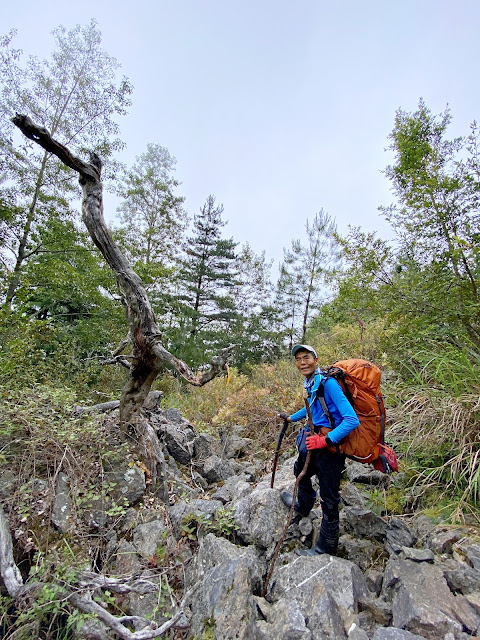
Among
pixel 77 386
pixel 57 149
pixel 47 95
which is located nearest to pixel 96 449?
pixel 77 386

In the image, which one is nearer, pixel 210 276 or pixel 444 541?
pixel 444 541

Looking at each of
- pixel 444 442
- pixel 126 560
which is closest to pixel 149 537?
pixel 126 560

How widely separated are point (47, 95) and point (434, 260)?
1132 centimetres

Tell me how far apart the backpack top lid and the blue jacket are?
0.17 metres

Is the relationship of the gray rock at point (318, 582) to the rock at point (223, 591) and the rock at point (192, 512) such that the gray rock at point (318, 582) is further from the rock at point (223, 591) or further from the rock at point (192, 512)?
the rock at point (192, 512)

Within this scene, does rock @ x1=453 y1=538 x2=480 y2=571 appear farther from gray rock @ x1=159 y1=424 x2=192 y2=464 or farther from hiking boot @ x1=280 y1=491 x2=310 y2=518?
gray rock @ x1=159 y1=424 x2=192 y2=464

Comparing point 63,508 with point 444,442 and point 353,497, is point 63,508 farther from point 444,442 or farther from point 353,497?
point 444,442

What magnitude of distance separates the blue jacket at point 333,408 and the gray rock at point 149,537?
1.75m

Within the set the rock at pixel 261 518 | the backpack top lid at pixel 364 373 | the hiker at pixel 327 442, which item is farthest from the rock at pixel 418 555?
the backpack top lid at pixel 364 373

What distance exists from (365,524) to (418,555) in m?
0.51

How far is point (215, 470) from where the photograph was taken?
12.4 ft

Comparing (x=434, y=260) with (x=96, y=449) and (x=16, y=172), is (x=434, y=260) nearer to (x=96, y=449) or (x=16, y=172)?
(x=96, y=449)

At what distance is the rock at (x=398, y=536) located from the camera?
214 cm

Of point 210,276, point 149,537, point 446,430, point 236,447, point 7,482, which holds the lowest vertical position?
point 149,537
